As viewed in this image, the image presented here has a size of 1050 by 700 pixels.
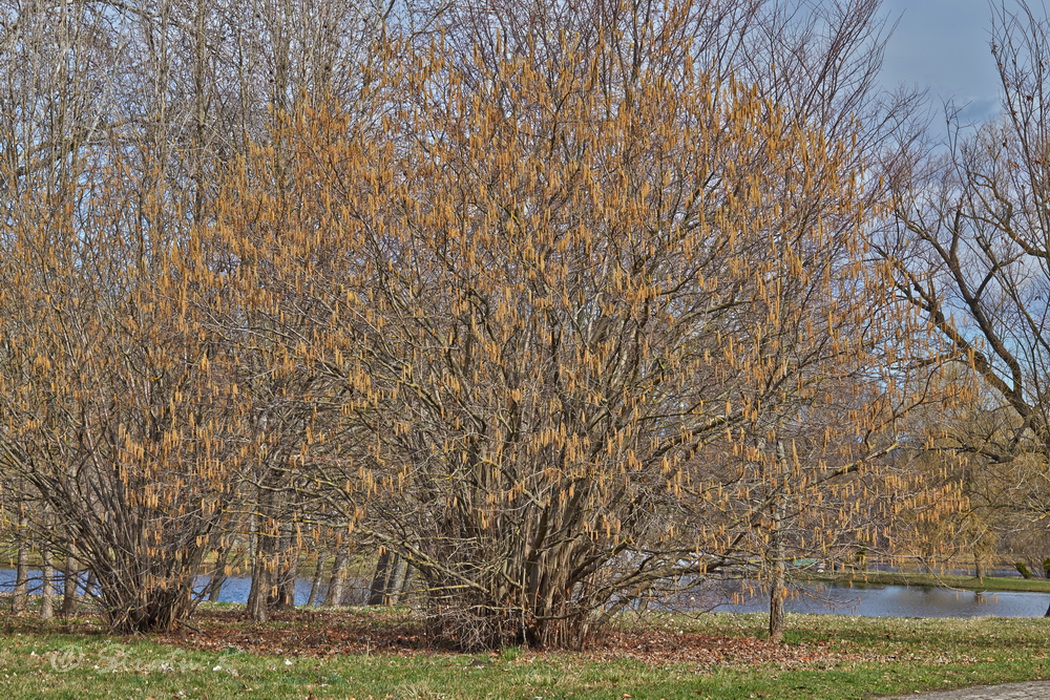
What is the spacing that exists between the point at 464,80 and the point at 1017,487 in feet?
35.6

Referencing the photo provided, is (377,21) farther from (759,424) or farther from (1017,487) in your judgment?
(1017,487)

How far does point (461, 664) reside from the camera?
9547mm

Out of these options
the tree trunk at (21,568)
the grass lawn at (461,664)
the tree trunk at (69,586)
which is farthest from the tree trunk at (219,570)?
the tree trunk at (21,568)

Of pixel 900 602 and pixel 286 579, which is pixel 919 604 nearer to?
pixel 900 602

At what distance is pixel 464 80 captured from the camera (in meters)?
10.7

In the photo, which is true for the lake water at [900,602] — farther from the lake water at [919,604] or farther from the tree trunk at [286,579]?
the tree trunk at [286,579]

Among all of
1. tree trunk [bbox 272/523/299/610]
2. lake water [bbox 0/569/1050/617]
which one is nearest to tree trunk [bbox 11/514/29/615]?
tree trunk [bbox 272/523/299/610]

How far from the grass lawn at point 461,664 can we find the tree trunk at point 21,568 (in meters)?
0.56

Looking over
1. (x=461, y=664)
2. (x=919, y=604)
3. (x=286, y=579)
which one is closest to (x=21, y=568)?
(x=286, y=579)

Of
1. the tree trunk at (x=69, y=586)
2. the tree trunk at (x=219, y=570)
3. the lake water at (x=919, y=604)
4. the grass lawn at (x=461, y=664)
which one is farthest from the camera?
the lake water at (x=919, y=604)

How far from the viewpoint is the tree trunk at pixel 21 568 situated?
12285 millimetres

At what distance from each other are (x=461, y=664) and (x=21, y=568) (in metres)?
8.96

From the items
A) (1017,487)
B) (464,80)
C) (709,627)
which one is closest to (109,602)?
(464,80)

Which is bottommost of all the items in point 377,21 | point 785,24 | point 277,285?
point 277,285
